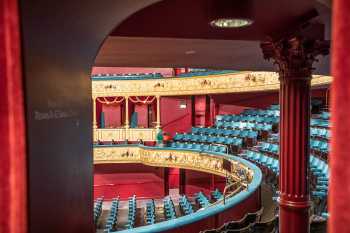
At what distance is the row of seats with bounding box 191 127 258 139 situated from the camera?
1439 centimetres

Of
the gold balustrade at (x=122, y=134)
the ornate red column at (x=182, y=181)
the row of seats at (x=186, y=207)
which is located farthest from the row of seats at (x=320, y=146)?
the gold balustrade at (x=122, y=134)

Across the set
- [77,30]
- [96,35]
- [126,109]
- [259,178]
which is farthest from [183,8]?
[126,109]

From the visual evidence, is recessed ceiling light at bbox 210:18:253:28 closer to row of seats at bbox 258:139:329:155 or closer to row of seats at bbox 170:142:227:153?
row of seats at bbox 258:139:329:155

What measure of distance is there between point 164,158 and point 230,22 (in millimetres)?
13149

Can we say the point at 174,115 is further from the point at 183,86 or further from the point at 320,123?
the point at 320,123

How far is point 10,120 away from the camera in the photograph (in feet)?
4.06

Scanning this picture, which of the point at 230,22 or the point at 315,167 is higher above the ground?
the point at 230,22

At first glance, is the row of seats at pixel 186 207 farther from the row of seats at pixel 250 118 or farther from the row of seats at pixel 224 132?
the row of seats at pixel 250 118

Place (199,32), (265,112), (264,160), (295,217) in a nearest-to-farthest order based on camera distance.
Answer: (199,32) → (295,217) → (264,160) → (265,112)

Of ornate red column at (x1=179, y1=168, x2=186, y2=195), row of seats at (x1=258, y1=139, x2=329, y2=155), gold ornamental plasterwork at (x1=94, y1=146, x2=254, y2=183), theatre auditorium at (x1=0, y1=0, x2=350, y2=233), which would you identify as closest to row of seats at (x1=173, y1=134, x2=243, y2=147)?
theatre auditorium at (x1=0, y1=0, x2=350, y2=233)

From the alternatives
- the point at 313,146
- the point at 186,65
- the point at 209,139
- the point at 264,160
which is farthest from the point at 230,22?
the point at 209,139

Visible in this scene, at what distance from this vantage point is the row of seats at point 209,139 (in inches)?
570

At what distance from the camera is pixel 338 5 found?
3.17ft

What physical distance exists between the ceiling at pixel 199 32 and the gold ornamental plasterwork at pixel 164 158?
5313mm
